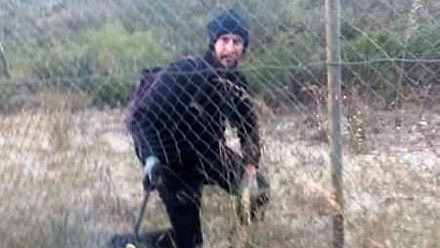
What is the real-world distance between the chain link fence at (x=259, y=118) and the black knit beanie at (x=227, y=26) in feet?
0.74

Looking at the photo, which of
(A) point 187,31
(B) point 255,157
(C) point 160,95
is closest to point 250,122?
(B) point 255,157

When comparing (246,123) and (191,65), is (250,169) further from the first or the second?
(191,65)

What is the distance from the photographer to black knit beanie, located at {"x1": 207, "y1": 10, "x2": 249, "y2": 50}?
14.4 feet

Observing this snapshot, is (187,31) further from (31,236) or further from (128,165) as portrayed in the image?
(31,236)

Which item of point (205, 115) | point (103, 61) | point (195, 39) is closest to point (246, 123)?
point (205, 115)

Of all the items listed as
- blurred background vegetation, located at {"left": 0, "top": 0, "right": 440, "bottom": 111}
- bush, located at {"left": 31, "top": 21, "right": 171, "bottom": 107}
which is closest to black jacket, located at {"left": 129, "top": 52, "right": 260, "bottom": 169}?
blurred background vegetation, located at {"left": 0, "top": 0, "right": 440, "bottom": 111}

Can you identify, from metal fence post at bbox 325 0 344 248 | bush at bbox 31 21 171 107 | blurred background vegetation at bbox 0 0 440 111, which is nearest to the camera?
metal fence post at bbox 325 0 344 248

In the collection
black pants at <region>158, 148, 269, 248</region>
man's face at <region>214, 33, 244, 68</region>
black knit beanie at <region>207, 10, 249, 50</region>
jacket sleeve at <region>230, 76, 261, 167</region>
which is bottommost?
black pants at <region>158, 148, 269, 248</region>

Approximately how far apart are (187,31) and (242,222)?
1.44 metres

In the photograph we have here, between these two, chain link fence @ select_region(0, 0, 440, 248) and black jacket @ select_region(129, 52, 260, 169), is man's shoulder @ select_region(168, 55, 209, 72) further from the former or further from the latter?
chain link fence @ select_region(0, 0, 440, 248)

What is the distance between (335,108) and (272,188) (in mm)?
703

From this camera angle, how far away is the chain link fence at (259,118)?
173 inches

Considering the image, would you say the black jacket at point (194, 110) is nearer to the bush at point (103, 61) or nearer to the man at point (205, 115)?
the man at point (205, 115)

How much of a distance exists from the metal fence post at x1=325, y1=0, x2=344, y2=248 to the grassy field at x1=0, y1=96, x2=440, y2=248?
5 cm
